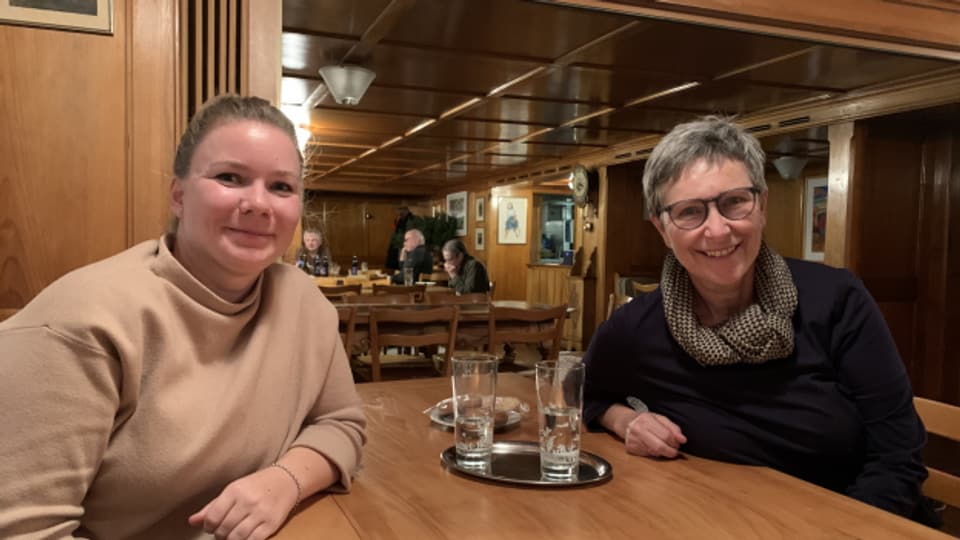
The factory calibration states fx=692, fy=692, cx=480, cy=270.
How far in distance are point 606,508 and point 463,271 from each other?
5115 millimetres

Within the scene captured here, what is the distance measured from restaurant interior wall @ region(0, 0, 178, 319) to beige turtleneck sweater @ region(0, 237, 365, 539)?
0.93 metres

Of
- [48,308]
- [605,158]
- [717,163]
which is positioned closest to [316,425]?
[48,308]

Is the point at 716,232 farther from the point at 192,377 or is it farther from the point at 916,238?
the point at 916,238

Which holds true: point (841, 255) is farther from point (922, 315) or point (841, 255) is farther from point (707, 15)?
point (707, 15)

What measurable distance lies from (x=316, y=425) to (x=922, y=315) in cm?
574

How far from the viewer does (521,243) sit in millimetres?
11594

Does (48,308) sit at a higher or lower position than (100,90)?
lower

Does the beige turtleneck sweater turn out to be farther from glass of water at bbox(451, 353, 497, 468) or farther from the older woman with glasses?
the older woman with glasses

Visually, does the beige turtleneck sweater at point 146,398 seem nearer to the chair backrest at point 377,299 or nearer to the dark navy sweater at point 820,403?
the dark navy sweater at point 820,403

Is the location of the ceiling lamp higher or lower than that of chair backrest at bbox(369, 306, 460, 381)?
higher

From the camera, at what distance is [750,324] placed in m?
1.36

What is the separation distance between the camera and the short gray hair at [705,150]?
1.36 meters

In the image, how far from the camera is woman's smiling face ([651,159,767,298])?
1346 mm

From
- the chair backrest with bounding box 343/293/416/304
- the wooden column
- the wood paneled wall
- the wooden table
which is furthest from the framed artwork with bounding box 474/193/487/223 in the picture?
the wooden table
